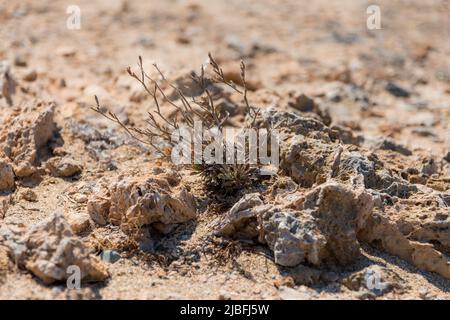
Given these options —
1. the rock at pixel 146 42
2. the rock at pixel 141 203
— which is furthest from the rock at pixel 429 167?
the rock at pixel 146 42

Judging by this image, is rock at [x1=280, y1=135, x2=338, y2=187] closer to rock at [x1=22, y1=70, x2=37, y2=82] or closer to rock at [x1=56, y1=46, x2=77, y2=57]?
rock at [x1=22, y1=70, x2=37, y2=82]

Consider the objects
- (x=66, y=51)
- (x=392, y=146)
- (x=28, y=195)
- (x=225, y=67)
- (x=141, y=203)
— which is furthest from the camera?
(x=66, y=51)

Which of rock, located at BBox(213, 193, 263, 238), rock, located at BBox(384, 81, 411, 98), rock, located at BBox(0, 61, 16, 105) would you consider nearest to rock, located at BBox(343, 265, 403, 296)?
rock, located at BBox(213, 193, 263, 238)

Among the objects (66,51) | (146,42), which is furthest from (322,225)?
(146,42)

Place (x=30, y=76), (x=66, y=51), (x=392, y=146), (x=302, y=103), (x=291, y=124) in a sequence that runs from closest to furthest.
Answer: (x=291, y=124), (x=392, y=146), (x=302, y=103), (x=30, y=76), (x=66, y=51)

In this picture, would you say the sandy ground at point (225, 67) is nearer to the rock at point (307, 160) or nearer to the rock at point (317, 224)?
the rock at point (317, 224)

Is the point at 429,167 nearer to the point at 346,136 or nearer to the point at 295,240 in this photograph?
the point at 346,136
